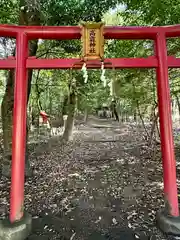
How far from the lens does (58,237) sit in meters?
3.22

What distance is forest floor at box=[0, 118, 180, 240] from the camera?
3.38 metres

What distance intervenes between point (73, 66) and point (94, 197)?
102 inches

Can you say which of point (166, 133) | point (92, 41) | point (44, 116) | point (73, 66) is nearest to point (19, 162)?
point (73, 66)

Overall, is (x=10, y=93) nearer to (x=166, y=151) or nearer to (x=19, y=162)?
(x=19, y=162)

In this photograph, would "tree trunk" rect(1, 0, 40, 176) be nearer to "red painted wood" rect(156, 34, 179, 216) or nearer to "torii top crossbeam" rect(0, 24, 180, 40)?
"torii top crossbeam" rect(0, 24, 180, 40)

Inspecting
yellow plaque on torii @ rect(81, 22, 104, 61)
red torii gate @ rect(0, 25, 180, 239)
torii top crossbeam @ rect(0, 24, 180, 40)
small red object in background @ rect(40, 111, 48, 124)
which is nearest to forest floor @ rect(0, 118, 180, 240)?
red torii gate @ rect(0, 25, 180, 239)

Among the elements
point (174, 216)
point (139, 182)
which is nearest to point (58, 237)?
point (174, 216)

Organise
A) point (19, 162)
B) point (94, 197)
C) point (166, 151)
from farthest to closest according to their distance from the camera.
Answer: point (94, 197) → point (166, 151) → point (19, 162)

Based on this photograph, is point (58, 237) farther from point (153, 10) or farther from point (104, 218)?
point (153, 10)

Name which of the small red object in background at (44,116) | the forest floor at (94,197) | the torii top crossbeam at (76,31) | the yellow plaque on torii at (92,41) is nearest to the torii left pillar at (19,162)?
the torii top crossbeam at (76,31)

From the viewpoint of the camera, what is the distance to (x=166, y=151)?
347cm

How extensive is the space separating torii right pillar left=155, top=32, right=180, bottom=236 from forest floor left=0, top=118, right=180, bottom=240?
231mm

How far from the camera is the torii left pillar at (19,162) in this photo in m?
3.13

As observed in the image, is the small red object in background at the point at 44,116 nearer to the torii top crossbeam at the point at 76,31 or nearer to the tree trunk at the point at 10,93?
the tree trunk at the point at 10,93
